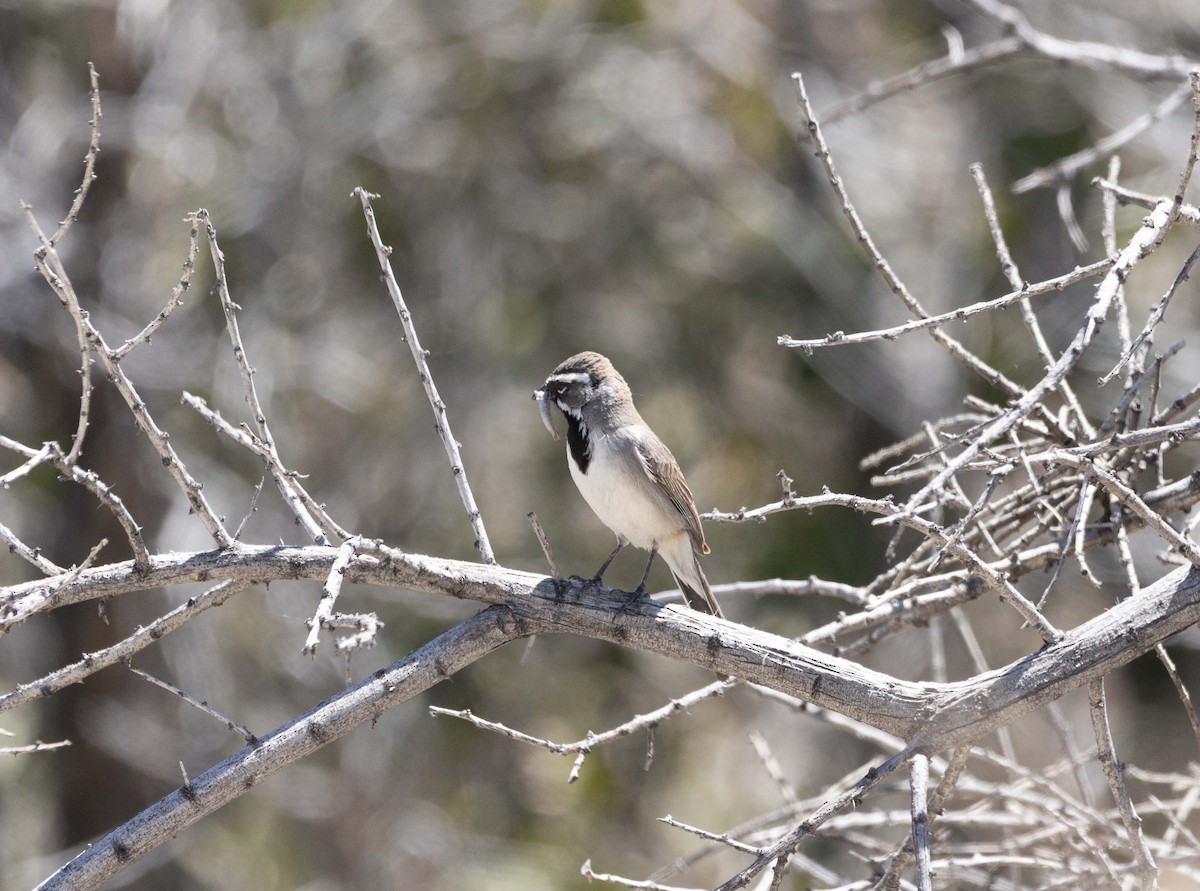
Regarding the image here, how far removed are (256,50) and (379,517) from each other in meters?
3.64

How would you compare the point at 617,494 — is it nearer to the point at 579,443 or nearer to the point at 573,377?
the point at 579,443

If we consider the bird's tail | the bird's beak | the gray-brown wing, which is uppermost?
the bird's beak

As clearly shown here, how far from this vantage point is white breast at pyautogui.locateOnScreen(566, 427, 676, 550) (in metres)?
4.19

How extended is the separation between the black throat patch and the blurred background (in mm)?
3493

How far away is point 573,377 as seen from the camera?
14.4 feet

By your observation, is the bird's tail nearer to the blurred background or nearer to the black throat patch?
the black throat patch

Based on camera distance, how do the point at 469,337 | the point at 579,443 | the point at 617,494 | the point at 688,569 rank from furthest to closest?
1. the point at 469,337
2. the point at 688,569
3. the point at 579,443
4. the point at 617,494

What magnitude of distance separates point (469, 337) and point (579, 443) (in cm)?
429

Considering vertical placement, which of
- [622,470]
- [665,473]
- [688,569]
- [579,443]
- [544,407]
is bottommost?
[688,569]

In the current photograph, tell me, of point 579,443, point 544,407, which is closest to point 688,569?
point 579,443

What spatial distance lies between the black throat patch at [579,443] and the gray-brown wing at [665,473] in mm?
172

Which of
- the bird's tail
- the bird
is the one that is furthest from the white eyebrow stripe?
the bird's tail

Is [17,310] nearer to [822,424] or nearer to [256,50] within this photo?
[256,50]

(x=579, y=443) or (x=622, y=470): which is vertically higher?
(x=579, y=443)
